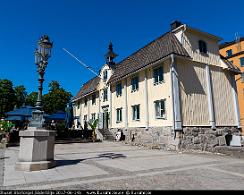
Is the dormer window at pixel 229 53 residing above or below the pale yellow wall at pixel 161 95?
above

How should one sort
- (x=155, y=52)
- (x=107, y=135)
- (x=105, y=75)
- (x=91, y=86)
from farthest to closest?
(x=91, y=86)
(x=105, y=75)
(x=107, y=135)
(x=155, y=52)

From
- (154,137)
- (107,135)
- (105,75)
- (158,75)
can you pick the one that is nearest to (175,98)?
(158,75)

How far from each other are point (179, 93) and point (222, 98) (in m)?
5.09

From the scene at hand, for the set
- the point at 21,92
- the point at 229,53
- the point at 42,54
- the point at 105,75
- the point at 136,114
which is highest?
the point at 229,53

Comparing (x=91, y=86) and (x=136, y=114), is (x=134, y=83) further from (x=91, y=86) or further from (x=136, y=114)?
(x=91, y=86)

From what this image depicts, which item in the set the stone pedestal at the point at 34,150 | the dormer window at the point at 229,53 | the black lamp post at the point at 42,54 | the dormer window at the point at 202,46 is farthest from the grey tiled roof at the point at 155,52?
the dormer window at the point at 229,53

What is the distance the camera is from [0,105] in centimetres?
5259

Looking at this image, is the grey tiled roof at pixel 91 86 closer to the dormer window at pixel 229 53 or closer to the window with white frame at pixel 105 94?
the window with white frame at pixel 105 94

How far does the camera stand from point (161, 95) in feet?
54.8

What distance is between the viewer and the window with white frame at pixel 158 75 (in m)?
17.1

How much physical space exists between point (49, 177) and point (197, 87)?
13.6 metres

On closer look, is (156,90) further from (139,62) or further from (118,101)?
(118,101)

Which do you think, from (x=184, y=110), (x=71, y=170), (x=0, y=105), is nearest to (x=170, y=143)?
(x=184, y=110)

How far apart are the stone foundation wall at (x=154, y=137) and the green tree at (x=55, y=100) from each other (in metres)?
36.1
